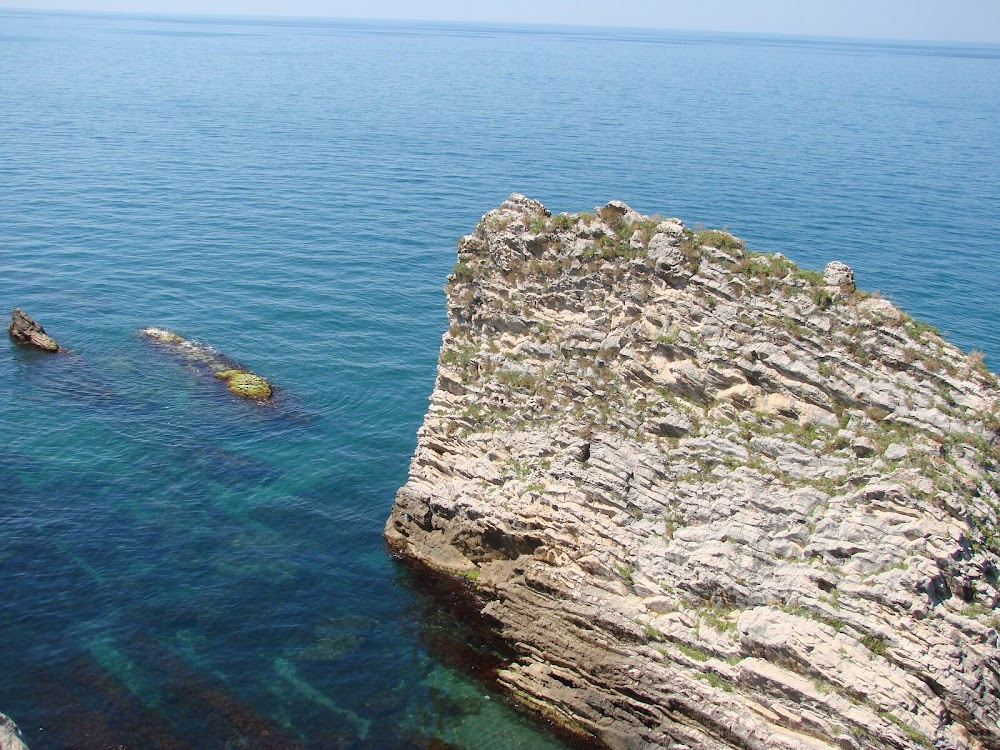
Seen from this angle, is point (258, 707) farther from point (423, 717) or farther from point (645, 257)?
point (645, 257)

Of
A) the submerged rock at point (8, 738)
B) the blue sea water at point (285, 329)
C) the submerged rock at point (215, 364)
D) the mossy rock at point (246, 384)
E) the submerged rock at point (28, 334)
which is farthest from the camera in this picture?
the submerged rock at point (28, 334)

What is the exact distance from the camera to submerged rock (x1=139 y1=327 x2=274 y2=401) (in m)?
62.6

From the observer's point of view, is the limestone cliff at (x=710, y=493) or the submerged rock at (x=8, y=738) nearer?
the submerged rock at (x=8, y=738)

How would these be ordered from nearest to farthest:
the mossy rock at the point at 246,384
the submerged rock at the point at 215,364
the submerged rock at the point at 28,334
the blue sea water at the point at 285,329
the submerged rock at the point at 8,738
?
the submerged rock at the point at 8,738 → the blue sea water at the point at 285,329 → the mossy rock at the point at 246,384 → the submerged rock at the point at 215,364 → the submerged rock at the point at 28,334

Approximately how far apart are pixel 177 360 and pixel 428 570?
32.1m

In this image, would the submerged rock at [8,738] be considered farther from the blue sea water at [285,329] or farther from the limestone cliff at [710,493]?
the limestone cliff at [710,493]

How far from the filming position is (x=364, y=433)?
58719mm

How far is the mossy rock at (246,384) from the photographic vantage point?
6228cm

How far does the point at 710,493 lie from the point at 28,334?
56410 mm

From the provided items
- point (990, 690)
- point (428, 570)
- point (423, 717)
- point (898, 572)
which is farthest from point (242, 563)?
point (990, 690)

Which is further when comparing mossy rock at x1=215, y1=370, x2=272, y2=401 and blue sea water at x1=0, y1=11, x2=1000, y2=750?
mossy rock at x1=215, y1=370, x2=272, y2=401

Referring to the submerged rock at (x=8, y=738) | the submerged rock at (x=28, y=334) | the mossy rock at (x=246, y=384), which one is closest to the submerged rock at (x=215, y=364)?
the mossy rock at (x=246, y=384)

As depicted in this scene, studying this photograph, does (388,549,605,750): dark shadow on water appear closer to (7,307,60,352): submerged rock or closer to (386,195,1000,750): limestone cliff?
(386,195,1000,750): limestone cliff

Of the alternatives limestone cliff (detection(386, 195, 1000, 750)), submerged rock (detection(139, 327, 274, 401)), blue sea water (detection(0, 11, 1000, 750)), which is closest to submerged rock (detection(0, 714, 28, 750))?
blue sea water (detection(0, 11, 1000, 750))
